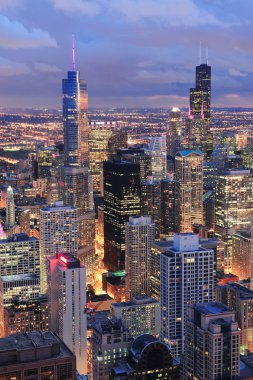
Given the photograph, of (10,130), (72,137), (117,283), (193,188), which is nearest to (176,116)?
(72,137)

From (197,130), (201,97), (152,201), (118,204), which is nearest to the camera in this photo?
(118,204)

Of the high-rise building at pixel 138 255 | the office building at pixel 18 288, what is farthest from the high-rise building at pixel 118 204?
the office building at pixel 18 288

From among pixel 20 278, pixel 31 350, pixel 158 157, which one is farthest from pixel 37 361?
pixel 158 157

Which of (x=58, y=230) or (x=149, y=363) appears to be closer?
(x=149, y=363)

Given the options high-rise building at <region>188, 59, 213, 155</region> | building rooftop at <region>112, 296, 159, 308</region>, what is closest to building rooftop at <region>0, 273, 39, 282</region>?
building rooftop at <region>112, 296, 159, 308</region>

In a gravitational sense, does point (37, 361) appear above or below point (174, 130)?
below

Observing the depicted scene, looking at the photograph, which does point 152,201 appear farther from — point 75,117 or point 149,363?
point 149,363

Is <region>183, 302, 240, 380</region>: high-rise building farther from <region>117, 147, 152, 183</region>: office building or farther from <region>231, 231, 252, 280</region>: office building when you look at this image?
<region>117, 147, 152, 183</region>: office building
